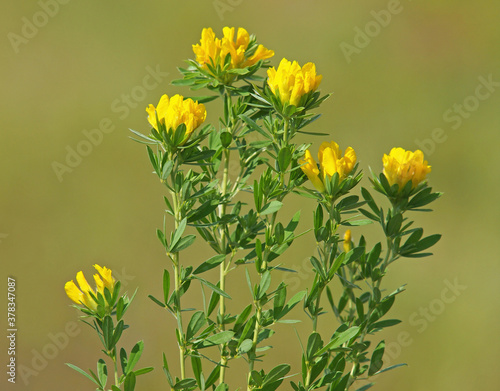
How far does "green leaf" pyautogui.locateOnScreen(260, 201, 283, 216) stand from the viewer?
59 centimetres

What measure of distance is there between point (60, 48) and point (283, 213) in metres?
0.89

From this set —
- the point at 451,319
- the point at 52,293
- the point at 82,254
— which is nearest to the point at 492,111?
the point at 451,319


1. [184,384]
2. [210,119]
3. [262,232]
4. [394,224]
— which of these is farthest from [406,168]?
[210,119]

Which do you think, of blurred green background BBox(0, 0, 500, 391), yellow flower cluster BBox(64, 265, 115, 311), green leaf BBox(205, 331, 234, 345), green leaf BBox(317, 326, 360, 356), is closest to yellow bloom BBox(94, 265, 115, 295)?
yellow flower cluster BBox(64, 265, 115, 311)

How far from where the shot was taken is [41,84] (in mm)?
1808

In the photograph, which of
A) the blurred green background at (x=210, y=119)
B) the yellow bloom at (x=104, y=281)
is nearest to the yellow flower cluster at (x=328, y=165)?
the yellow bloom at (x=104, y=281)

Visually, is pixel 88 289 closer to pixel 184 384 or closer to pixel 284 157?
pixel 184 384

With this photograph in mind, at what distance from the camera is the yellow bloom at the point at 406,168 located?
0.57 metres

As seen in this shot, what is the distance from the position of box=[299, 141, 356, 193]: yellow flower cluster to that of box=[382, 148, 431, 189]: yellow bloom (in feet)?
0.13

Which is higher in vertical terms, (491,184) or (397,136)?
(397,136)

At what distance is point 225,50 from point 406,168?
0.76ft

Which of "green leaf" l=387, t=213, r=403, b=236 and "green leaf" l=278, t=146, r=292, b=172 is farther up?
"green leaf" l=278, t=146, r=292, b=172

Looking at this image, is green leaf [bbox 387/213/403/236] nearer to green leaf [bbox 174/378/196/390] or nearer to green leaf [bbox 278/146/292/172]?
green leaf [bbox 278/146/292/172]

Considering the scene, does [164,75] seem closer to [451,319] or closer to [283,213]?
[283,213]
